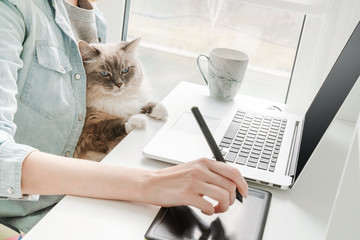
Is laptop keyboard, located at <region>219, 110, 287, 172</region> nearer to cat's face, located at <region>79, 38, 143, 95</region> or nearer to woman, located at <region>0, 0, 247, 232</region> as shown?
woman, located at <region>0, 0, 247, 232</region>

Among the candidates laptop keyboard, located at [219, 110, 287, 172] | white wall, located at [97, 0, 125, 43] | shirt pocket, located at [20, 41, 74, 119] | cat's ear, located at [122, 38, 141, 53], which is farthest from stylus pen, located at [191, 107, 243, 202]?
white wall, located at [97, 0, 125, 43]

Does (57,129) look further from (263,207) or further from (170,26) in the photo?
(170,26)

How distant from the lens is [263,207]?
2.26 feet

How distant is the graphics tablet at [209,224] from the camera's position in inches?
23.5

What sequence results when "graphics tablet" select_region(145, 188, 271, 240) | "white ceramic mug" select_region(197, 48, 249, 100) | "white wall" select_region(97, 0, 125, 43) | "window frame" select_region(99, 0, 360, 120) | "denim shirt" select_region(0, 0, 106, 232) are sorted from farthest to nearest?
"white wall" select_region(97, 0, 125, 43) → "window frame" select_region(99, 0, 360, 120) → "white ceramic mug" select_region(197, 48, 249, 100) → "denim shirt" select_region(0, 0, 106, 232) → "graphics tablet" select_region(145, 188, 271, 240)

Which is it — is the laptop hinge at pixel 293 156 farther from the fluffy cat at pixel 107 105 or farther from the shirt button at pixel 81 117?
the shirt button at pixel 81 117

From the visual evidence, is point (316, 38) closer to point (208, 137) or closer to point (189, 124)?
point (189, 124)

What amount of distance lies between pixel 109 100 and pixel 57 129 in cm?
19

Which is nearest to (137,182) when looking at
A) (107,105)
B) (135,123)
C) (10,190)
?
(10,190)

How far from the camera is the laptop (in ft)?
2.63

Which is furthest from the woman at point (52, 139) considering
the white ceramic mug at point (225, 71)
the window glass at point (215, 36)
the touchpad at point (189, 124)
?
the window glass at point (215, 36)

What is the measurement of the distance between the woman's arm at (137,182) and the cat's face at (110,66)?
392mm

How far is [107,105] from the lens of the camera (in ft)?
3.44

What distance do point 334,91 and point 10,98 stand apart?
63 cm
